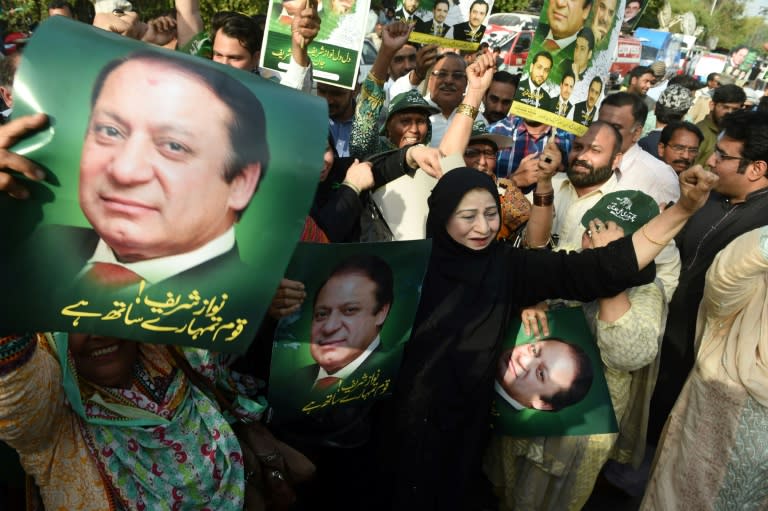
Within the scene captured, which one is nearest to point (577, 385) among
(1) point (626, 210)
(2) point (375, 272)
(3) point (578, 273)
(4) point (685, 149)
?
(3) point (578, 273)

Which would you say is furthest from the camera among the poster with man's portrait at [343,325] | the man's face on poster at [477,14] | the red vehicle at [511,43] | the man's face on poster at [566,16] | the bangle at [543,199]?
the red vehicle at [511,43]

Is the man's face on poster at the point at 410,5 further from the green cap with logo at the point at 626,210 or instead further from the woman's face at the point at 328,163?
the green cap with logo at the point at 626,210

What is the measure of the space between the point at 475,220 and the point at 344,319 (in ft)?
2.13

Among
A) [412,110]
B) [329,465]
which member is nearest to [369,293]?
[329,465]

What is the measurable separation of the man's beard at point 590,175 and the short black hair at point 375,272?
1.61 m

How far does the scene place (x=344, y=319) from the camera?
2020mm

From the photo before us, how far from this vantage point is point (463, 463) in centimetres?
250

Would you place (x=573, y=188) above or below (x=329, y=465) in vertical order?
above

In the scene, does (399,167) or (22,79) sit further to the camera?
(399,167)

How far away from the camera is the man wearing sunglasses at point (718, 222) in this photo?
312 centimetres

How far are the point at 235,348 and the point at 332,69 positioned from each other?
7.37 ft

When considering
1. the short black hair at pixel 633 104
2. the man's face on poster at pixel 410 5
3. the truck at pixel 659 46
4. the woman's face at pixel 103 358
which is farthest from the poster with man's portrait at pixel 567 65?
the truck at pixel 659 46

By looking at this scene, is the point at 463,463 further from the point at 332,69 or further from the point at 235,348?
the point at 332,69

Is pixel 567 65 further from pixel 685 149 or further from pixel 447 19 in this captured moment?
pixel 685 149
